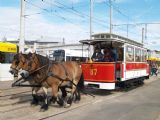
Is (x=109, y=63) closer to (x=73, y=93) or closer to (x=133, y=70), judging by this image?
(x=73, y=93)

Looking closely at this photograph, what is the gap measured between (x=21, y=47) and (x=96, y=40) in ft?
27.4

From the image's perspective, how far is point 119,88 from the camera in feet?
66.0

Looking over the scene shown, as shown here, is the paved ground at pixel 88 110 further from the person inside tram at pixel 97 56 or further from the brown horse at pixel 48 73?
the person inside tram at pixel 97 56

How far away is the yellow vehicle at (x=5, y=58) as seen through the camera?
87.2 ft

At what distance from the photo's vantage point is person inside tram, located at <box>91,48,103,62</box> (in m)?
17.6

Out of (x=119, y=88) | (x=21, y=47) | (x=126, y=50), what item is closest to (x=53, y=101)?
(x=126, y=50)

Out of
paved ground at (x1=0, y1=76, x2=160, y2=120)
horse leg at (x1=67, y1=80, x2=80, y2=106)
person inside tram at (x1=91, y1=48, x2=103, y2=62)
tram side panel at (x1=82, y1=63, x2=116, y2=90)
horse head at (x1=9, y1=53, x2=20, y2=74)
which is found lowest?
paved ground at (x1=0, y1=76, x2=160, y2=120)

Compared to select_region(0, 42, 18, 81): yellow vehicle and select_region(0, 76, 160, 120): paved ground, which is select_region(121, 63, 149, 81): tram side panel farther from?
select_region(0, 42, 18, 81): yellow vehicle

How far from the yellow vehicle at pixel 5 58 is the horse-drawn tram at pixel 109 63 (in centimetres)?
1063

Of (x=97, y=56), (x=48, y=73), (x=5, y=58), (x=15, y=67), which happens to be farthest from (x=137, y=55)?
(x=5, y=58)

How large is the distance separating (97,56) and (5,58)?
12227 mm

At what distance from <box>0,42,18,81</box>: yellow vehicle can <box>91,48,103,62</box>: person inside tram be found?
11.0m

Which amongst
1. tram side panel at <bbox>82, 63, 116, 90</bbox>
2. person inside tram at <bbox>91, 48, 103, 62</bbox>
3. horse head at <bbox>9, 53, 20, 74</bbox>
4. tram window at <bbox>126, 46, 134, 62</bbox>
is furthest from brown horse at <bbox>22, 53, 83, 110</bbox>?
tram window at <bbox>126, 46, 134, 62</bbox>

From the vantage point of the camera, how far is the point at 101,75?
1630 cm
